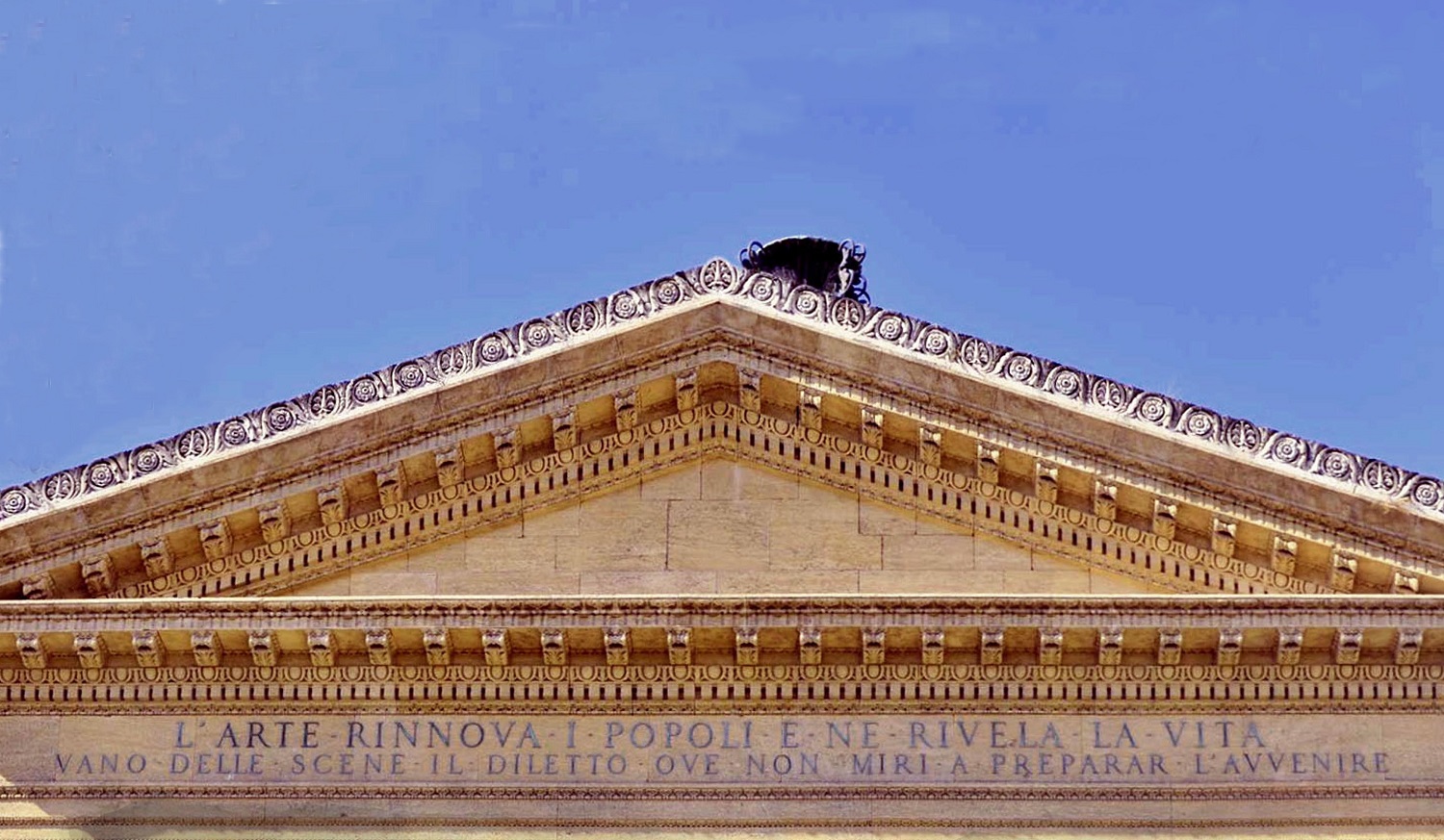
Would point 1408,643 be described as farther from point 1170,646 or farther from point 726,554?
point 726,554

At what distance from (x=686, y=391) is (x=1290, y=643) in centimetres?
451

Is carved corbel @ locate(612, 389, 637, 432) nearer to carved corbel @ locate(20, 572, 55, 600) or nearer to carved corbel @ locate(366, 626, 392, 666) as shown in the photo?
carved corbel @ locate(366, 626, 392, 666)

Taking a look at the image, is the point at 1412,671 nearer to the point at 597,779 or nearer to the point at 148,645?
the point at 597,779

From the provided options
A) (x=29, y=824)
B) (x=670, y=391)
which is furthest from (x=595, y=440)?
(x=29, y=824)

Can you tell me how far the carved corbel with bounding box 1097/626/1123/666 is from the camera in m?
30.8

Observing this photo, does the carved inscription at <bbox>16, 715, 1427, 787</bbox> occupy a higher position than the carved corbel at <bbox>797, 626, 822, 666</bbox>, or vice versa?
the carved corbel at <bbox>797, 626, 822, 666</bbox>

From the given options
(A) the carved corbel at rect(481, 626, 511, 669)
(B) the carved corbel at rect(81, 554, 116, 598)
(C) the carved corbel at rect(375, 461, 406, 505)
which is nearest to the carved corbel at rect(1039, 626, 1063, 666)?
(A) the carved corbel at rect(481, 626, 511, 669)

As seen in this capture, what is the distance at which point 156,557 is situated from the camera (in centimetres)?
3131

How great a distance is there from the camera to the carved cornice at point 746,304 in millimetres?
30938

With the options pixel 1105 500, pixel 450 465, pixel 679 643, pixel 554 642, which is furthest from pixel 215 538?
pixel 1105 500

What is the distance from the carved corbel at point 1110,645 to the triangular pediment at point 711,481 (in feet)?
1.82

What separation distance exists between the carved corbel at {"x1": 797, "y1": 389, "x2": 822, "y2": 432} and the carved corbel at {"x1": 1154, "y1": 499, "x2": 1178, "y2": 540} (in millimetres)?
2432

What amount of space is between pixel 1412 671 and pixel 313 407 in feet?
24.9

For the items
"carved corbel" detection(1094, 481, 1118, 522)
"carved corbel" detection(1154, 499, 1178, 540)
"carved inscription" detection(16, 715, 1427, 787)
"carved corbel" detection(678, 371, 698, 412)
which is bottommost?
"carved inscription" detection(16, 715, 1427, 787)
